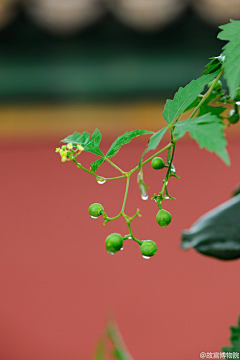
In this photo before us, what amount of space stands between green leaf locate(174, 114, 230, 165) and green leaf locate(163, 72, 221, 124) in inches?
1.8

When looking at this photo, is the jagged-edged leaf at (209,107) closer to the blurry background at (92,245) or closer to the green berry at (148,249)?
the green berry at (148,249)

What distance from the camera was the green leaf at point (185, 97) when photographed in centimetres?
38

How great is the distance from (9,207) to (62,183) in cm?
33

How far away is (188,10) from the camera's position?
72.0 inches

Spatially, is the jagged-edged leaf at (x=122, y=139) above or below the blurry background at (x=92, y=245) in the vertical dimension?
below

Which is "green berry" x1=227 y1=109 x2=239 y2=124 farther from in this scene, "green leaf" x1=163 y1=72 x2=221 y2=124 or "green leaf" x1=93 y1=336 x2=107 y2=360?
"green leaf" x1=93 y1=336 x2=107 y2=360

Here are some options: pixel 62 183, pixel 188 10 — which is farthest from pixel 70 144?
pixel 62 183

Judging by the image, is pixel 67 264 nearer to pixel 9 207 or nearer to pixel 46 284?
pixel 46 284

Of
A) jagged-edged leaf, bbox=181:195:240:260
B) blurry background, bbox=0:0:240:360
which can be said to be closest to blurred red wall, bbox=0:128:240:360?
blurry background, bbox=0:0:240:360

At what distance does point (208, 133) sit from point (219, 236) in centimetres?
10

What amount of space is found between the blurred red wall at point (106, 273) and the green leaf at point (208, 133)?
1827 millimetres

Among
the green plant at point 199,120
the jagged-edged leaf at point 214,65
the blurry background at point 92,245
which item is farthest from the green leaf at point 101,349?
the blurry background at point 92,245

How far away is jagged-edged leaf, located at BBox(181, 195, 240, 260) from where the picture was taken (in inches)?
14.1

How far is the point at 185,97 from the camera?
0.39 metres
